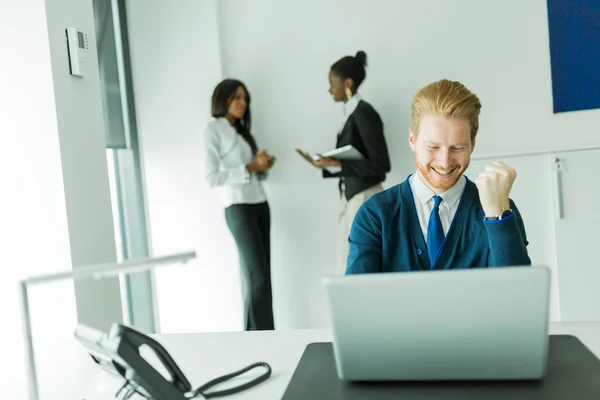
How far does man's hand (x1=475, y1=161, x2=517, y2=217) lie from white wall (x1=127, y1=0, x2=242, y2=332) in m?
2.54

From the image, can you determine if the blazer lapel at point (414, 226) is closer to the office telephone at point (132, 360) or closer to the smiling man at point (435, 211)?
the smiling man at point (435, 211)

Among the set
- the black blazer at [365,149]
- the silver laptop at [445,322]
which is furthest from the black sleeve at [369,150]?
the silver laptop at [445,322]

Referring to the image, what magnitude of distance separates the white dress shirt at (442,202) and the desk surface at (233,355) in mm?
357

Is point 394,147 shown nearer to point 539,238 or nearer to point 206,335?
A: point 539,238

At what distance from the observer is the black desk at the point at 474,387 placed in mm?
1022

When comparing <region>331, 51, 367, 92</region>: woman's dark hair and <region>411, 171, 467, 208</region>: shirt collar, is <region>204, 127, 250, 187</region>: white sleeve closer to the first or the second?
<region>331, 51, 367, 92</region>: woman's dark hair

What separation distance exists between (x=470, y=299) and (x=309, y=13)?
120 inches

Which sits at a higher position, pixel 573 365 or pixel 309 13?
pixel 309 13

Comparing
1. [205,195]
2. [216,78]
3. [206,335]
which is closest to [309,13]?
[216,78]

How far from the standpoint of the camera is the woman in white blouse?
345 centimetres

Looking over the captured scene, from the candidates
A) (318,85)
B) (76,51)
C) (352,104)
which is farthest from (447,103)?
(318,85)

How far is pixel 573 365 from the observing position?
1.15 meters

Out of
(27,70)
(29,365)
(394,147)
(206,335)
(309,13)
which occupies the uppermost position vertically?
(309,13)

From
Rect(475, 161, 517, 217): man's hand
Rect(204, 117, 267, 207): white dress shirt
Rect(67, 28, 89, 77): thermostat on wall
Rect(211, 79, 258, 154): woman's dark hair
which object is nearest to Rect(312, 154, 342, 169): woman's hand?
Rect(204, 117, 267, 207): white dress shirt
